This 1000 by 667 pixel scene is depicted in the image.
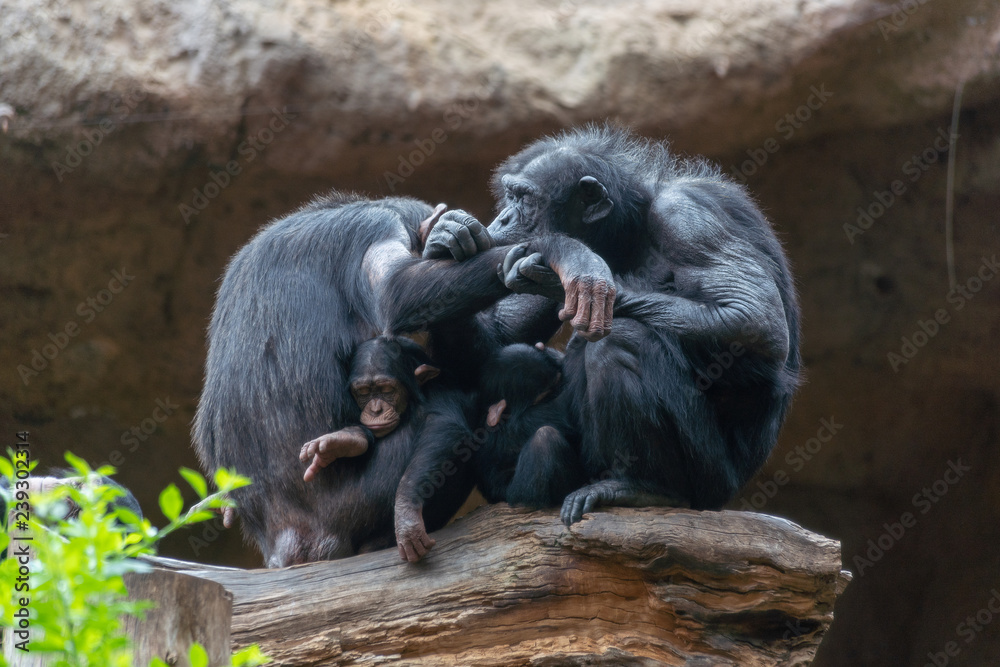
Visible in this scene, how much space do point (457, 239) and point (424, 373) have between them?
636 mm

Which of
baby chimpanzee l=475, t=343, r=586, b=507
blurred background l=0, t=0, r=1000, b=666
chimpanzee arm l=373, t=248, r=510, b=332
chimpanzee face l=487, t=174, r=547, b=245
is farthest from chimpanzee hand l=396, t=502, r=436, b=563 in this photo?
blurred background l=0, t=0, r=1000, b=666

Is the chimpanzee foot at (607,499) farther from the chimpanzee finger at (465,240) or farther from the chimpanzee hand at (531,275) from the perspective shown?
the chimpanzee finger at (465,240)

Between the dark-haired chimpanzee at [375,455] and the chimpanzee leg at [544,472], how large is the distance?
1.30 feet

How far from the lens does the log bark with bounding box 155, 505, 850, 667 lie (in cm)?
372

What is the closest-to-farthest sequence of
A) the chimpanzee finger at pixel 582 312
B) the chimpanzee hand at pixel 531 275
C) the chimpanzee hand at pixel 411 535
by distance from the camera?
the chimpanzee finger at pixel 582 312 < the chimpanzee hand at pixel 411 535 < the chimpanzee hand at pixel 531 275

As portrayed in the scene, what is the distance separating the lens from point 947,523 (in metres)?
8.28

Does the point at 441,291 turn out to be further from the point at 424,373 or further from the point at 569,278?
the point at 569,278

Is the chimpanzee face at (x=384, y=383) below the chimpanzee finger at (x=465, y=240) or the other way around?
below

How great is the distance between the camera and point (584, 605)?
3756 millimetres

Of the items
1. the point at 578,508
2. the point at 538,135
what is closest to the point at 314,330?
the point at 578,508

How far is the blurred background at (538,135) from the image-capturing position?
21.9 ft

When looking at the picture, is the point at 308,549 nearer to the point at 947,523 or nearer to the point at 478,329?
the point at 478,329

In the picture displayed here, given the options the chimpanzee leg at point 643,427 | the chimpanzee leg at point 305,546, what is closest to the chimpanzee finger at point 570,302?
the chimpanzee leg at point 643,427

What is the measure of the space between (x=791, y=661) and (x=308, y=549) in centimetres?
209
